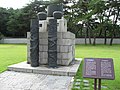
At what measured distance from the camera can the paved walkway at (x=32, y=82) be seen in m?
4.42

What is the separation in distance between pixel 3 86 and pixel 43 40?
2.89m

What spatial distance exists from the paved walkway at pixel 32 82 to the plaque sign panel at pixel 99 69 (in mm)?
1266

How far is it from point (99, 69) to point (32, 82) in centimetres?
217

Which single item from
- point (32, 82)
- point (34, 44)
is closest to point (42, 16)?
point (34, 44)

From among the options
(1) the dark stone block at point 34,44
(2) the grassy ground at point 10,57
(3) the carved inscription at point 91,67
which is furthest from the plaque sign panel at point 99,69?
(2) the grassy ground at point 10,57

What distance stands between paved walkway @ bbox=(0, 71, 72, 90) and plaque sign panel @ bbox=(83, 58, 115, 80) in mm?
1266

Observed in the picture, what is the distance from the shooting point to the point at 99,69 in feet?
10.8

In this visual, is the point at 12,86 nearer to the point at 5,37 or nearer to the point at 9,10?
the point at 5,37

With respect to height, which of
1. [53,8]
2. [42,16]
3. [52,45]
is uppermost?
[53,8]

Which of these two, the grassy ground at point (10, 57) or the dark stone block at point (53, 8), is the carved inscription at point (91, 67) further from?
the dark stone block at point (53, 8)

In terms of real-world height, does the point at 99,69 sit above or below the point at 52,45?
below

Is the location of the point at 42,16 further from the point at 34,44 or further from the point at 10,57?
the point at 10,57

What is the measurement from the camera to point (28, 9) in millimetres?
29703

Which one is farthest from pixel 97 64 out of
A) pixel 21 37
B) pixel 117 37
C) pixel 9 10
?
pixel 9 10
